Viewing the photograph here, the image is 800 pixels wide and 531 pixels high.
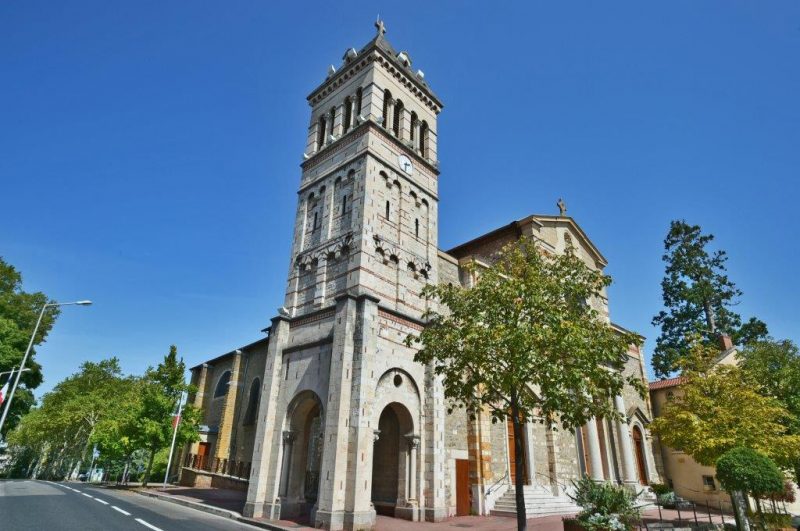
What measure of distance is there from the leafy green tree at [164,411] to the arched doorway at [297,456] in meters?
13.1

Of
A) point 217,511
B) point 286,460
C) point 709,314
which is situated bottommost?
point 217,511

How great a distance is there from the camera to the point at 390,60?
23969 millimetres

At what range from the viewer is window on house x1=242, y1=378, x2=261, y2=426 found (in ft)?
91.3

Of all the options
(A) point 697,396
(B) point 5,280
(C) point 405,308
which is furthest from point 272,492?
(B) point 5,280

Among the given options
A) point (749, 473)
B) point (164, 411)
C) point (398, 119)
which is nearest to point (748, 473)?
point (749, 473)

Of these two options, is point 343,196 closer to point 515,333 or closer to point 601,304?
point 515,333

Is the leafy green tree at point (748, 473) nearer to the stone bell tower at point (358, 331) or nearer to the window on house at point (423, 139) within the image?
the stone bell tower at point (358, 331)

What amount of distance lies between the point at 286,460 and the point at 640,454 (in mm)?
22603

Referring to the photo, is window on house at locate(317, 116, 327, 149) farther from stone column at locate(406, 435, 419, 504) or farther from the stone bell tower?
stone column at locate(406, 435, 419, 504)

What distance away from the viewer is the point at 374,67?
75.8 ft

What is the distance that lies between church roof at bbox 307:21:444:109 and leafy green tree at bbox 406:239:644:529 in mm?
15305

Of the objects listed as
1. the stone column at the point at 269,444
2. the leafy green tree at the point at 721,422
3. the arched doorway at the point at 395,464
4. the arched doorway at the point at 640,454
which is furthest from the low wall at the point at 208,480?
the arched doorway at the point at 640,454

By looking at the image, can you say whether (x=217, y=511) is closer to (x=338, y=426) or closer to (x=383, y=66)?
(x=338, y=426)

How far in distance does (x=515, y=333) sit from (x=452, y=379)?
2.54 meters
